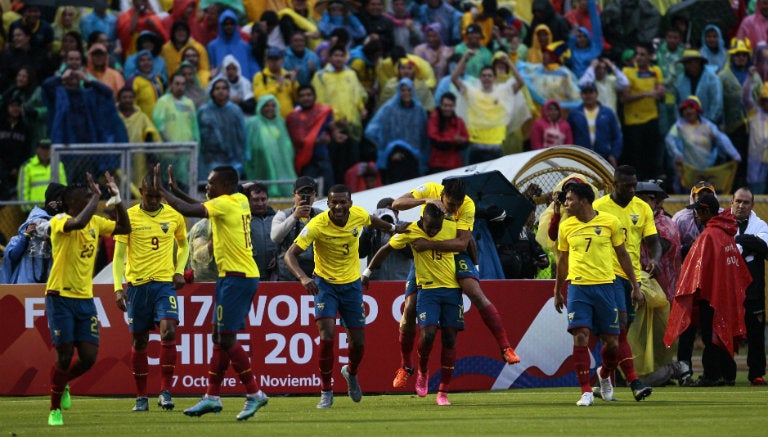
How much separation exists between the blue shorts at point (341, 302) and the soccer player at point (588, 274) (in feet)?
7.03

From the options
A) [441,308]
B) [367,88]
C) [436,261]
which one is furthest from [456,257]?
[367,88]

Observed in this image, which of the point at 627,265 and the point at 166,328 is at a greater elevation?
the point at 627,265

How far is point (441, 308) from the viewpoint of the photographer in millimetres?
15648

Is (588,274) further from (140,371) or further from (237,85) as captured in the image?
(237,85)

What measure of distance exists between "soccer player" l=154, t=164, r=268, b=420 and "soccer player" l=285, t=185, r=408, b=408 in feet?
4.12

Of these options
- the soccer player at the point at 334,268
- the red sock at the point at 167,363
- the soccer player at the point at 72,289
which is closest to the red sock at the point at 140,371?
the red sock at the point at 167,363

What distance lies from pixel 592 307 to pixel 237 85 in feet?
33.8

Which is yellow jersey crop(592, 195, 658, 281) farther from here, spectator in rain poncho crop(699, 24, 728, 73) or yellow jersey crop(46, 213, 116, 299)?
spectator in rain poncho crop(699, 24, 728, 73)

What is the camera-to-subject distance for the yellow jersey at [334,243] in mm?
15094

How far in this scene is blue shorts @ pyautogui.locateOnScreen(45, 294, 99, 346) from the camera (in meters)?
13.7

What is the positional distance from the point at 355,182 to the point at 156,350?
635 centimetres

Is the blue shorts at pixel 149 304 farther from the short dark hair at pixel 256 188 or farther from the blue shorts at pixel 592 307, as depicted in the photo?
the blue shorts at pixel 592 307

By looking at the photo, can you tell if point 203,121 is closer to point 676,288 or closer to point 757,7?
point 676,288

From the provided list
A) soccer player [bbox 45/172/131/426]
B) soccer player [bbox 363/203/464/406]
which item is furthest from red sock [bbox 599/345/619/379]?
soccer player [bbox 45/172/131/426]
